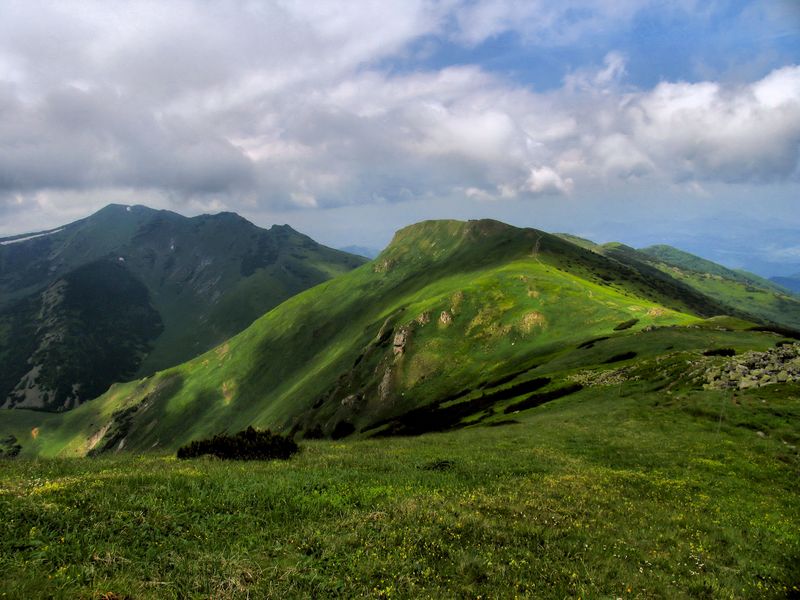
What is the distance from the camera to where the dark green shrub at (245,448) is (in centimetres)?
2486

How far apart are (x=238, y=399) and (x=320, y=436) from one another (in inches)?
3760

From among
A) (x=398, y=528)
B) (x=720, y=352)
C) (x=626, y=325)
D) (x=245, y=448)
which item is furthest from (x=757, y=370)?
(x=245, y=448)

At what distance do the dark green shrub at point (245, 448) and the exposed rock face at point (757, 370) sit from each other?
36922mm

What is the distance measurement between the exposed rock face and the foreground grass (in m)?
15.5

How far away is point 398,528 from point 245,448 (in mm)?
14760

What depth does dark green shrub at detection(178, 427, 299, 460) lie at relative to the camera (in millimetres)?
24859

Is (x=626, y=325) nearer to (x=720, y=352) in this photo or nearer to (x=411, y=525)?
(x=720, y=352)

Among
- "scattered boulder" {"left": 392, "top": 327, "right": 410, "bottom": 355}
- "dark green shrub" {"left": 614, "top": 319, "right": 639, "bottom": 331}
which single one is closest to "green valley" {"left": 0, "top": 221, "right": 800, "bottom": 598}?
"dark green shrub" {"left": 614, "top": 319, "right": 639, "bottom": 331}

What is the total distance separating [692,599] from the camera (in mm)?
11492

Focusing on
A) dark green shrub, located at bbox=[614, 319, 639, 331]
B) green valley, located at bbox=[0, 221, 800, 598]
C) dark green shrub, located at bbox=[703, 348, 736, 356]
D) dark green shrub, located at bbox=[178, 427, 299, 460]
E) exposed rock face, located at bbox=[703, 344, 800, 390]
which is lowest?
dark green shrub, located at bbox=[178, 427, 299, 460]

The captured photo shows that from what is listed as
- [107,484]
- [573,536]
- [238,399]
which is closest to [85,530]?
[107,484]

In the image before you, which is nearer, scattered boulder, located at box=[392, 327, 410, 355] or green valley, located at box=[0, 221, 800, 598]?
green valley, located at box=[0, 221, 800, 598]

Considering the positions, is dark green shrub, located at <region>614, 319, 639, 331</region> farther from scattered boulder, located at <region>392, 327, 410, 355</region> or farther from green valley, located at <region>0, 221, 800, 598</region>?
scattered boulder, located at <region>392, 327, 410, 355</region>

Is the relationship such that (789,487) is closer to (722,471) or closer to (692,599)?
(722,471)
